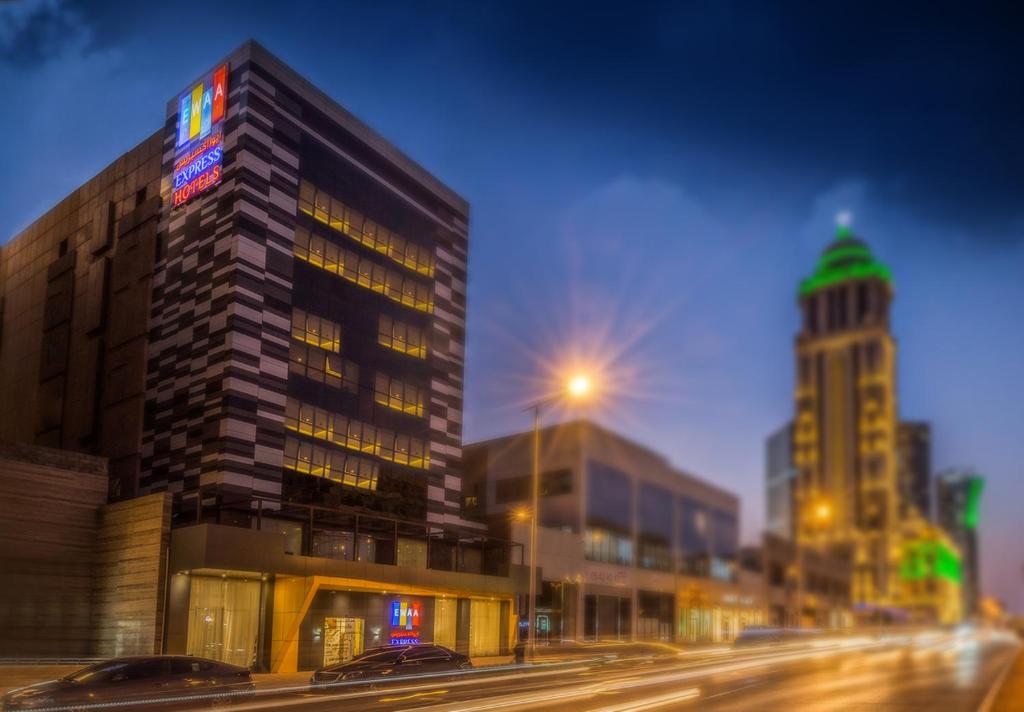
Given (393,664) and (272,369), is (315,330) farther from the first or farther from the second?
(393,664)

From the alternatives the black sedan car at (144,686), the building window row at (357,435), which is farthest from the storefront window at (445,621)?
the black sedan car at (144,686)

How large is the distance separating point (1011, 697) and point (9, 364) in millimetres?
63791

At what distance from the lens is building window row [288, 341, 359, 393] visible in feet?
184

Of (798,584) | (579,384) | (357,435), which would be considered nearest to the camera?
(579,384)

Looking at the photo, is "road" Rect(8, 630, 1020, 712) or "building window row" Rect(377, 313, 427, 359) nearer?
"road" Rect(8, 630, 1020, 712)

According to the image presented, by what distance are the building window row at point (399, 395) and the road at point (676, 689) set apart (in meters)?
21.3

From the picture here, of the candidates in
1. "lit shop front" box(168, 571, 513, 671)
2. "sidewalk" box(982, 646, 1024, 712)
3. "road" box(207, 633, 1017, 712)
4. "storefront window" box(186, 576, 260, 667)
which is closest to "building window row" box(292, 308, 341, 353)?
"lit shop front" box(168, 571, 513, 671)

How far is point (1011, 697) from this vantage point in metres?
32.0

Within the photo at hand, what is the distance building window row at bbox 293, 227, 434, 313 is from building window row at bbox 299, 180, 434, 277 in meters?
1.08

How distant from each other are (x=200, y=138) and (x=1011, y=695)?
48.0 meters

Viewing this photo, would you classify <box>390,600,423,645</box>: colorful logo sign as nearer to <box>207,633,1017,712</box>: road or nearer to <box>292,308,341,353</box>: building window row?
<box>207,633,1017,712</box>: road

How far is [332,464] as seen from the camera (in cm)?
5716

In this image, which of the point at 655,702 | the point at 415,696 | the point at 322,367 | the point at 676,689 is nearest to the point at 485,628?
the point at 322,367

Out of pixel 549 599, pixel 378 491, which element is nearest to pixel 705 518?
pixel 549 599
